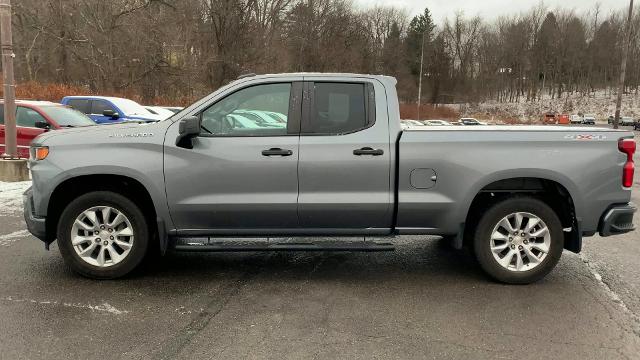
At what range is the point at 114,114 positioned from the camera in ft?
45.9

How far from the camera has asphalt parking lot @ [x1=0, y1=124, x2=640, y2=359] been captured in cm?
350

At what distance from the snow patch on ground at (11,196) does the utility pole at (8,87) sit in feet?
2.54

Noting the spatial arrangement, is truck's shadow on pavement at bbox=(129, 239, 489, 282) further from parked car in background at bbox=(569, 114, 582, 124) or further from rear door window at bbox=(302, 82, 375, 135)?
parked car in background at bbox=(569, 114, 582, 124)

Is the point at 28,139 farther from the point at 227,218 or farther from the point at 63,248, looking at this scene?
the point at 227,218

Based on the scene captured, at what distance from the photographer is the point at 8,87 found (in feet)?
34.2

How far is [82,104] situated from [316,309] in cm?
1468

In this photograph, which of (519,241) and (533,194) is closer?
(519,241)

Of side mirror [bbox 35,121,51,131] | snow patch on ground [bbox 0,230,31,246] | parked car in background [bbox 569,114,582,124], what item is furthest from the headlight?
parked car in background [bbox 569,114,582,124]

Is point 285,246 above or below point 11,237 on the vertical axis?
above

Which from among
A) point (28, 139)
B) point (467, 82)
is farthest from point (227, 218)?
point (467, 82)

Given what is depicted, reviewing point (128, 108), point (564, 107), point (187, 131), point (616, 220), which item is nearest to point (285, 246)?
point (187, 131)

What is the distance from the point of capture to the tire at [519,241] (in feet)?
15.6

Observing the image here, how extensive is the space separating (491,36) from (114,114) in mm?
Answer: 90354

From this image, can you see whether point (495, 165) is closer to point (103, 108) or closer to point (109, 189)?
point (109, 189)
